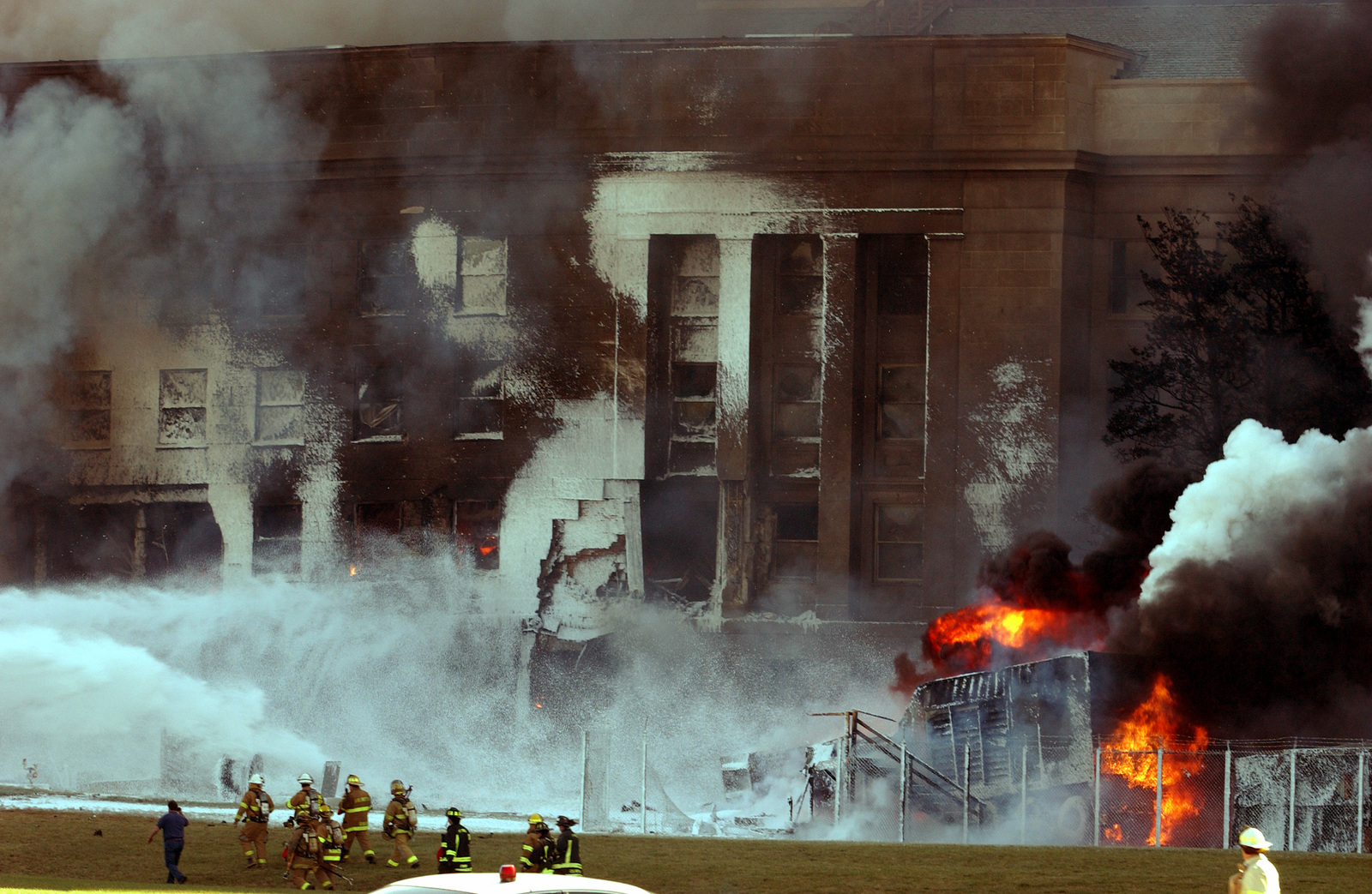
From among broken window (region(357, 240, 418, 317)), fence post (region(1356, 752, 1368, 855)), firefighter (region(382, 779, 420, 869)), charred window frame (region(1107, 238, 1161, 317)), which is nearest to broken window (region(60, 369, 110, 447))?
broken window (region(357, 240, 418, 317))

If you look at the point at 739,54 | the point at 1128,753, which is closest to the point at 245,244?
the point at 739,54

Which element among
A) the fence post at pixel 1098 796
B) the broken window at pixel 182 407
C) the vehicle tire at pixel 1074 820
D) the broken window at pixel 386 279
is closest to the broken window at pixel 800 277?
the broken window at pixel 386 279

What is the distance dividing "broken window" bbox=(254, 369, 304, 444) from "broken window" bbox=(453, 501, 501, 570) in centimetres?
440

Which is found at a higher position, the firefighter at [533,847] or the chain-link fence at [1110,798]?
the firefighter at [533,847]

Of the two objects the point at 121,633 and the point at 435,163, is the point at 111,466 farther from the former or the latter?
the point at 435,163

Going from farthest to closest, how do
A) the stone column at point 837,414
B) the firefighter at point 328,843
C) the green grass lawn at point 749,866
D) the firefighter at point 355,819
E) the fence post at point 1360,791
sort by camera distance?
the stone column at point 837,414, the fence post at point 1360,791, the firefighter at point 355,819, the firefighter at point 328,843, the green grass lawn at point 749,866

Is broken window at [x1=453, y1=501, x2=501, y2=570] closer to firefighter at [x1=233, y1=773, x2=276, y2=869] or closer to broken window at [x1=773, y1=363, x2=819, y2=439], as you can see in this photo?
broken window at [x1=773, y1=363, x2=819, y2=439]

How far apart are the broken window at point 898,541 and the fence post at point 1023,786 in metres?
11.4

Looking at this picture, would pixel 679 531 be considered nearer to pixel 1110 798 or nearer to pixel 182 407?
pixel 182 407

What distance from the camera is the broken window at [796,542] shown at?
122ft

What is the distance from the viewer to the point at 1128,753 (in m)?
24.8

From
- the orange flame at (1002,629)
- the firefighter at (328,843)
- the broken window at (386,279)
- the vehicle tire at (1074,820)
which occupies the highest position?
the broken window at (386,279)

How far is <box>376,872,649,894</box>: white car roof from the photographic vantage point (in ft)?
Answer: 32.7

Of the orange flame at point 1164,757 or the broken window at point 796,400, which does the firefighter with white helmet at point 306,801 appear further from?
the broken window at point 796,400
